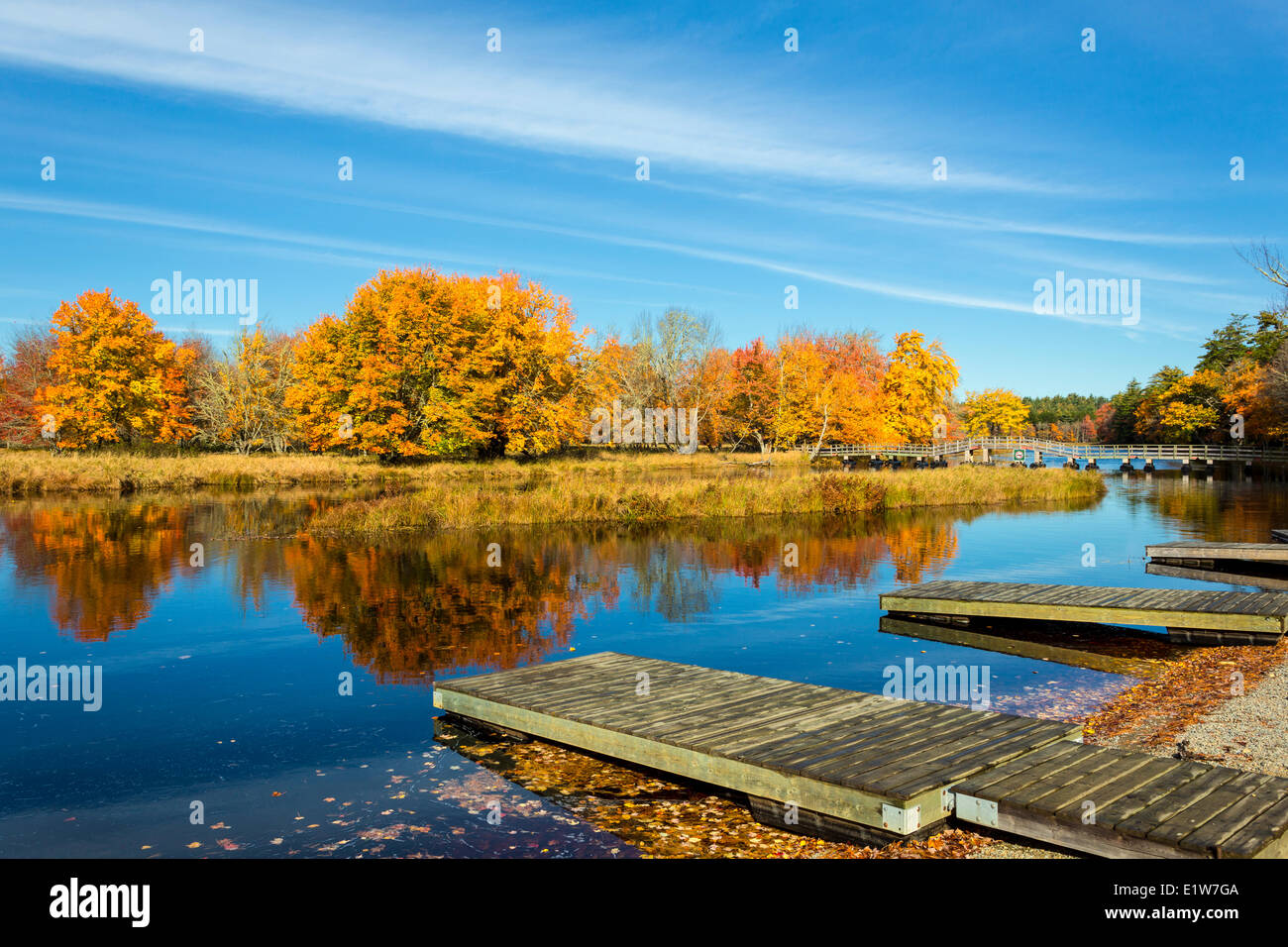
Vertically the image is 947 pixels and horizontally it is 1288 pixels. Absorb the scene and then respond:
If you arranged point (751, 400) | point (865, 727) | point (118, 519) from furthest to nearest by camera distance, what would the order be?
point (751, 400), point (118, 519), point (865, 727)

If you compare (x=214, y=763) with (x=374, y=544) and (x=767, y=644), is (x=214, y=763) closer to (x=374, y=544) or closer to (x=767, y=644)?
(x=767, y=644)

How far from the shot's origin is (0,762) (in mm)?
7656

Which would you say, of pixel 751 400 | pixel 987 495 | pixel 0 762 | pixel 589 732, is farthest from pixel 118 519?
pixel 751 400

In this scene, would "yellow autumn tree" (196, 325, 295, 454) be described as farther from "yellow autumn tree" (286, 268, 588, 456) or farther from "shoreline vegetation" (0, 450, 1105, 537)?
"shoreline vegetation" (0, 450, 1105, 537)

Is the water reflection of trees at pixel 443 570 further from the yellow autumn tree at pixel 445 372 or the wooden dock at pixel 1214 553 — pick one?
the yellow autumn tree at pixel 445 372

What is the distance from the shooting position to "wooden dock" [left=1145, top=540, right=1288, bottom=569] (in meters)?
17.3

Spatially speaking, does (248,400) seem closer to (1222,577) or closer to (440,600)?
(440,600)

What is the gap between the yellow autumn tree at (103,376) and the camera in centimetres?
5356

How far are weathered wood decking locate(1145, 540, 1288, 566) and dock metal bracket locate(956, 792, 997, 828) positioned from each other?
49.6 feet

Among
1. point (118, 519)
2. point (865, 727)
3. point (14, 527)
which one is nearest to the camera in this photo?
point (865, 727)

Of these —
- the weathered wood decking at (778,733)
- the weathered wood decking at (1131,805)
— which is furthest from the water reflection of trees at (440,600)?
the weathered wood decking at (1131,805)

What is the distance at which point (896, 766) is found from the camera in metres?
5.95

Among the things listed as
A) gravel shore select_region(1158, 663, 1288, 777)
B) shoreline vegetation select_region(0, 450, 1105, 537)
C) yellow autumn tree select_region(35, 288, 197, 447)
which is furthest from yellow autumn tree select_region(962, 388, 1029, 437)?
gravel shore select_region(1158, 663, 1288, 777)
